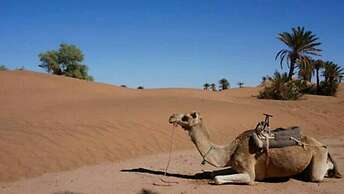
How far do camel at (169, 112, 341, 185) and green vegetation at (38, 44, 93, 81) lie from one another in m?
54.1

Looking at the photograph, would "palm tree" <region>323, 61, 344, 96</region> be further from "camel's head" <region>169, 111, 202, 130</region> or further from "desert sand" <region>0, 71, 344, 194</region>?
"camel's head" <region>169, 111, 202, 130</region>

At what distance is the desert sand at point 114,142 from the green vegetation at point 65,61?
3607 centimetres

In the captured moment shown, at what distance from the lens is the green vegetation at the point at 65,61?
62.2m

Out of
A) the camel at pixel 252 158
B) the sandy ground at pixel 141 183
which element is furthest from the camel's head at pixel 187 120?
the sandy ground at pixel 141 183

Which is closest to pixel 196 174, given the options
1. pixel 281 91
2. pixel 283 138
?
pixel 283 138


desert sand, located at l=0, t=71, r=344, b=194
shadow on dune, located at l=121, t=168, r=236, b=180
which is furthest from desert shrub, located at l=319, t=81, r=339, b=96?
shadow on dune, located at l=121, t=168, r=236, b=180

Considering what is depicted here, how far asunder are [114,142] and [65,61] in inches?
2012

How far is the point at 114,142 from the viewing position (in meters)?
14.5

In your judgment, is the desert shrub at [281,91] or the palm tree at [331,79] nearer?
the desert shrub at [281,91]

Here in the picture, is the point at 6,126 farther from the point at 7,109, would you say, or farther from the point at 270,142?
the point at 270,142

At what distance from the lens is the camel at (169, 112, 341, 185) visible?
9.03 metres

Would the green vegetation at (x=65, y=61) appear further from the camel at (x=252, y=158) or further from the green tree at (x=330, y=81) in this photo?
the camel at (x=252, y=158)

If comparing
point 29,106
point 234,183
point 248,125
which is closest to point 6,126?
point 29,106

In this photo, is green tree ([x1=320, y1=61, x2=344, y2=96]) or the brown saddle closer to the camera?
the brown saddle
